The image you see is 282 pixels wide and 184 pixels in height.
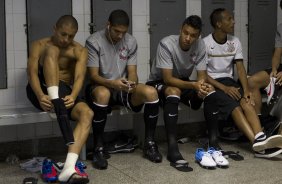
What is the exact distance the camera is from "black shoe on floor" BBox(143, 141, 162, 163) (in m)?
3.97

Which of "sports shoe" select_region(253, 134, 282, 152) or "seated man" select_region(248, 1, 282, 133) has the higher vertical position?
"seated man" select_region(248, 1, 282, 133)

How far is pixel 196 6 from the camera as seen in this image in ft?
16.3

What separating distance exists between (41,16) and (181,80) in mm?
1336

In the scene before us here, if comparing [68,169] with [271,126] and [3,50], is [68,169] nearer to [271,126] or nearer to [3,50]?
[3,50]

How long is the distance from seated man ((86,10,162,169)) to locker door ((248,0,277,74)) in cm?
166

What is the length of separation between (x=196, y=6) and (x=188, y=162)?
1755 mm

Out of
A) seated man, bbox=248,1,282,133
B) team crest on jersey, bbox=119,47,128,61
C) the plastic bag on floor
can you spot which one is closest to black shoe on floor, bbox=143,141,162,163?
team crest on jersey, bbox=119,47,128,61

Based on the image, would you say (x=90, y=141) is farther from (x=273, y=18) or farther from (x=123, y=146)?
(x=273, y=18)

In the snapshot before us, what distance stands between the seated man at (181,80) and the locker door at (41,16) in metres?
0.96

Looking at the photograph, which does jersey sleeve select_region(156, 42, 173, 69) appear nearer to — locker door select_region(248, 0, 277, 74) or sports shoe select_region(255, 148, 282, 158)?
sports shoe select_region(255, 148, 282, 158)

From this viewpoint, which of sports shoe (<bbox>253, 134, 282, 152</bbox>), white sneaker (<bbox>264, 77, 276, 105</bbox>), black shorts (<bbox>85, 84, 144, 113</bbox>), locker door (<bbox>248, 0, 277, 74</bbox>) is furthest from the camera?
locker door (<bbox>248, 0, 277, 74</bbox>)

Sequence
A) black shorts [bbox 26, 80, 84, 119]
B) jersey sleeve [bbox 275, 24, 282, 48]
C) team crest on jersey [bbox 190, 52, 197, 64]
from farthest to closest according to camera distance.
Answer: jersey sleeve [bbox 275, 24, 282, 48] < team crest on jersey [bbox 190, 52, 197, 64] < black shorts [bbox 26, 80, 84, 119]

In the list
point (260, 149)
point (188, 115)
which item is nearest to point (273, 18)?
point (188, 115)

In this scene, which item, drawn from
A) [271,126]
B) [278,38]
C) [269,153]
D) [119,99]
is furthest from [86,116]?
[278,38]
